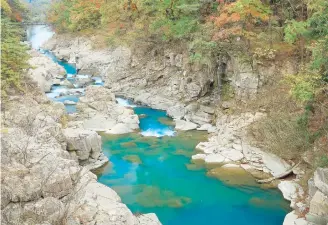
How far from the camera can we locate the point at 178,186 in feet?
47.5

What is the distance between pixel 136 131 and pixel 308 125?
30.9 feet

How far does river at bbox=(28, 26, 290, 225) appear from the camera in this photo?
1255 cm

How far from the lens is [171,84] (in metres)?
24.7

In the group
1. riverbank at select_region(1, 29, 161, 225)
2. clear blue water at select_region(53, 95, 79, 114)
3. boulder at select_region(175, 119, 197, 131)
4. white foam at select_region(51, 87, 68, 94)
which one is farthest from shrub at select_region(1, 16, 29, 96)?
white foam at select_region(51, 87, 68, 94)

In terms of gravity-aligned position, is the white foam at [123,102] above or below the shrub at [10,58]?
below

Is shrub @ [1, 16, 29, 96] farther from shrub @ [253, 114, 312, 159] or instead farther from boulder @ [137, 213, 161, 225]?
shrub @ [253, 114, 312, 159]

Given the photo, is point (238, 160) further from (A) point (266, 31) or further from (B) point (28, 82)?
(B) point (28, 82)

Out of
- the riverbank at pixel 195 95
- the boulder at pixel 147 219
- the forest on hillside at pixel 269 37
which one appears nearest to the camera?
the boulder at pixel 147 219

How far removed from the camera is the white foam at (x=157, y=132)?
19734 mm

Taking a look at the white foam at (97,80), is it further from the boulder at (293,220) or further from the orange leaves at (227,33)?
the boulder at (293,220)

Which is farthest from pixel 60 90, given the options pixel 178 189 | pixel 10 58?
pixel 178 189

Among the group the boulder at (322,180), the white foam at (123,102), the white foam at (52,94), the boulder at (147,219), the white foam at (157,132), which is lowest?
the white foam at (157,132)

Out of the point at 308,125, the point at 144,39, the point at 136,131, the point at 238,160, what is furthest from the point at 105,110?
the point at 308,125

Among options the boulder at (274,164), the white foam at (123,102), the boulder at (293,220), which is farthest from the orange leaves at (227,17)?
the boulder at (293,220)
